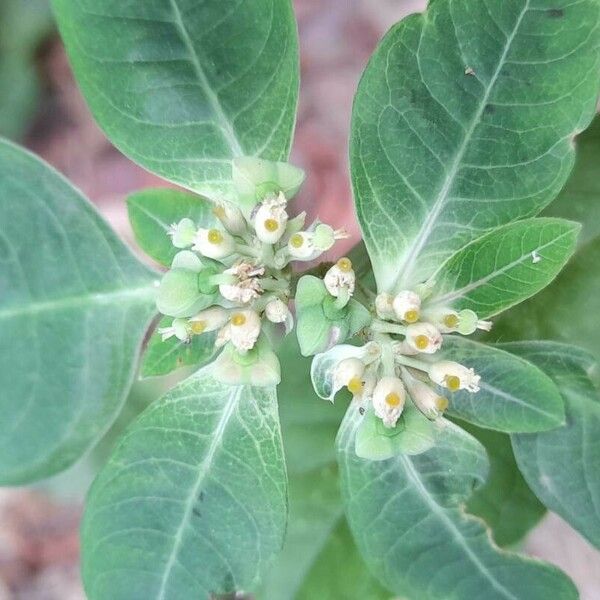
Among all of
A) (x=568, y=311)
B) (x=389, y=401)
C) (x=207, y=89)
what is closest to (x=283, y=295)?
(x=389, y=401)

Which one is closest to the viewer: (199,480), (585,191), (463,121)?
(463,121)

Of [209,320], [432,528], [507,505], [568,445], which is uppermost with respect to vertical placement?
[209,320]

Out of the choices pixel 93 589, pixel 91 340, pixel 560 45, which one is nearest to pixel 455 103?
pixel 560 45

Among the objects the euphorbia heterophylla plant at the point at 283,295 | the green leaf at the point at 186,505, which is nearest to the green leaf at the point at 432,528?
the euphorbia heterophylla plant at the point at 283,295

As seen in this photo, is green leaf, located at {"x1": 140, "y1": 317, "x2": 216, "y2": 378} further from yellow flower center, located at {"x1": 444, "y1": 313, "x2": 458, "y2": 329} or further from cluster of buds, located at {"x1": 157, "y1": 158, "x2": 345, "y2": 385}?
yellow flower center, located at {"x1": 444, "y1": 313, "x2": 458, "y2": 329}

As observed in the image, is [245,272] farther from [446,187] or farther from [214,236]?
[446,187]

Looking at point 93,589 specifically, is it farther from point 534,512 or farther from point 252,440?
point 534,512
